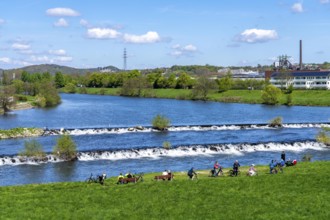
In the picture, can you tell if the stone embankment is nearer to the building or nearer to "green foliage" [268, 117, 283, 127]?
"green foliage" [268, 117, 283, 127]

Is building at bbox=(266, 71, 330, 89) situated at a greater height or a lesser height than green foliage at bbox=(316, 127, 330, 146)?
greater

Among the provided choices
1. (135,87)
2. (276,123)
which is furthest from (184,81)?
(276,123)

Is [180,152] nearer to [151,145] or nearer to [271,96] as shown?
[151,145]

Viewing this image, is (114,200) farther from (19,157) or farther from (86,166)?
(19,157)

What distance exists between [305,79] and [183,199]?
6451 inches

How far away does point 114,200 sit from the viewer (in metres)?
28.9

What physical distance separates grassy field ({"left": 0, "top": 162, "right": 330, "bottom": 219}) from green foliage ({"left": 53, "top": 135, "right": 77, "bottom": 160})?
18.2 metres

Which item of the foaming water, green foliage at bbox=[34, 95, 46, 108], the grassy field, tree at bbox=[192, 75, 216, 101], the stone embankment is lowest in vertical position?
the foaming water

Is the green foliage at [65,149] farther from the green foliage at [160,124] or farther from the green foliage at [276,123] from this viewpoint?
the green foliage at [276,123]

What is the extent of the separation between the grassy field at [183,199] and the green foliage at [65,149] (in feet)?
59.8

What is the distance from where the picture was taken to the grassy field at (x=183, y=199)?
2542 centimetres

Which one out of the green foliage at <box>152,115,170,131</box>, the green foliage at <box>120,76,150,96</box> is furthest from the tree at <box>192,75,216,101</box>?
the green foliage at <box>152,115,170,131</box>

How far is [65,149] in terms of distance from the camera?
53406 millimetres

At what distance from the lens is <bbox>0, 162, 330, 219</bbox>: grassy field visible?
2542cm
